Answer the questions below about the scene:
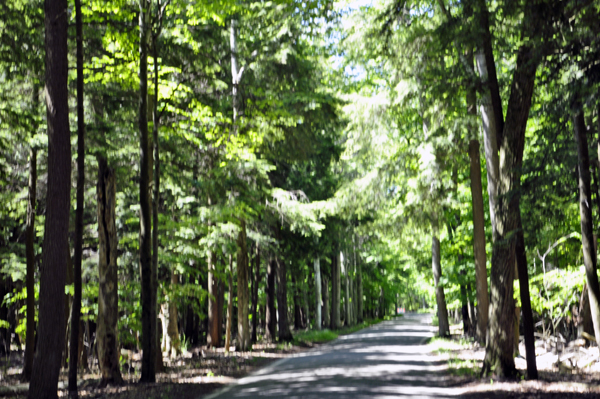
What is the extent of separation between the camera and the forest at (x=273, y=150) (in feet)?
32.9

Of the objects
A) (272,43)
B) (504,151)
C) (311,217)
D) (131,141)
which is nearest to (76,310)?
(131,141)

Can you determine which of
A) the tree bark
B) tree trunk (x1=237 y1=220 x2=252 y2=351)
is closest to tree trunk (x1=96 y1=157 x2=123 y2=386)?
the tree bark

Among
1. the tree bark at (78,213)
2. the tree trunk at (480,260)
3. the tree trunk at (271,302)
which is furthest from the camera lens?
the tree trunk at (271,302)

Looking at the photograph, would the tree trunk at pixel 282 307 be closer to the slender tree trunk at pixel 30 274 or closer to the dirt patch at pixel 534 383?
the dirt patch at pixel 534 383

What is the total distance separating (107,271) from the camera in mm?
13570

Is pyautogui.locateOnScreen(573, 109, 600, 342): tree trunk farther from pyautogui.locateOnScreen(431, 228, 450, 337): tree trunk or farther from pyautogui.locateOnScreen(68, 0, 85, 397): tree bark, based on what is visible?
pyautogui.locateOnScreen(431, 228, 450, 337): tree trunk

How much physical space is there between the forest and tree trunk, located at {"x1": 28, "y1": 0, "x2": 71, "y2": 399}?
32mm

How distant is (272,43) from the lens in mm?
21000

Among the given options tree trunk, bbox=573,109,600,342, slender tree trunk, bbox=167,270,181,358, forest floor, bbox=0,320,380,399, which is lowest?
forest floor, bbox=0,320,380,399

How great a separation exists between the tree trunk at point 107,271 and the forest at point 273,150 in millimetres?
52

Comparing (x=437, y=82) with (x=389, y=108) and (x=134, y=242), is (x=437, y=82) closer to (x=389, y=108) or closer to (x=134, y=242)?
(x=389, y=108)

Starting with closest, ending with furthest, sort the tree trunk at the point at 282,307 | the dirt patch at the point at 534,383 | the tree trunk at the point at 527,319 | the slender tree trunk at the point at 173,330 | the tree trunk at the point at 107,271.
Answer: the dirt patch at the point at 534,383, the tree trunk at the point at 527,319, the tree trunk at the point at 107,271, the slender tree trunk at the point at 173,330, the tree trunk at the point at 282,307

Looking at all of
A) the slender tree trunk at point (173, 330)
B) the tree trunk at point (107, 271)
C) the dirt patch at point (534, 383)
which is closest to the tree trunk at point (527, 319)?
the dirt patch at point (534, 383)

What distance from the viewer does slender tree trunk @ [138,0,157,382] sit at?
12852mm
